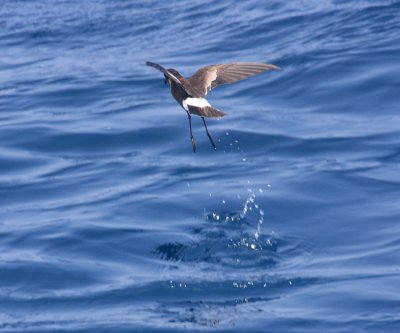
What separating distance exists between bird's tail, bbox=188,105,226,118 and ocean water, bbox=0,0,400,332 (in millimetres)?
1430

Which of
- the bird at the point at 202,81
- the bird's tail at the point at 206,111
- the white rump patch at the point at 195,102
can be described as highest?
the bird at the point at 202,81

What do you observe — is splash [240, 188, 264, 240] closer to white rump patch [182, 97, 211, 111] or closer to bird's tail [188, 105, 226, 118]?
white rump patch [182, 97, 211, 111]

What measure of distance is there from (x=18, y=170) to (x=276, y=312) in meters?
4.47

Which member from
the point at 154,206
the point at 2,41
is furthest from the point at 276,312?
the point at 2,41

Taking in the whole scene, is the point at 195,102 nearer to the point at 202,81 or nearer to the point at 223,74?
the point at 202,81

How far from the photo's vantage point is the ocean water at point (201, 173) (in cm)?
798

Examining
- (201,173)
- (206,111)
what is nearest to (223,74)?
(206,111)

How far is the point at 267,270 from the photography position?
8.55 m

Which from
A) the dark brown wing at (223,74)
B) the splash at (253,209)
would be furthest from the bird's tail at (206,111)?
the splash at (253,209)

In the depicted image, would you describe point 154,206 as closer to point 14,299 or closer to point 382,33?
point 14,299

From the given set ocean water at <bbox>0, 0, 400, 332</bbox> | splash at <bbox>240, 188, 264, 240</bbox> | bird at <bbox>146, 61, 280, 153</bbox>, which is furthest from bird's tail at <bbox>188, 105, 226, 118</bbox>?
splash at <bbox>240, 188, 264, 240</bbox>

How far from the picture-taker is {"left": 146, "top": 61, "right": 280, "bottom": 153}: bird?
300 inches

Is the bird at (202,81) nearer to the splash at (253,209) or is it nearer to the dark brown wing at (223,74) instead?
the dark brown wing at (223,74)

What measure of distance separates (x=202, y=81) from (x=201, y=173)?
2693 millimetres
